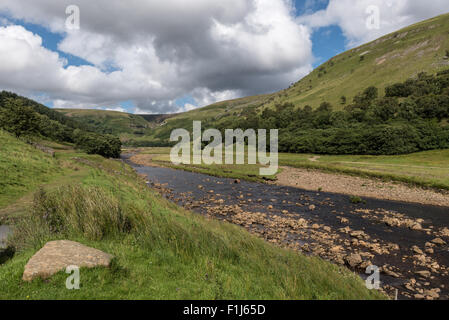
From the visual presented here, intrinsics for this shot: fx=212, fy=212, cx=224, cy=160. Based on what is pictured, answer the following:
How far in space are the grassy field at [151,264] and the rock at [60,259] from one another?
23cm

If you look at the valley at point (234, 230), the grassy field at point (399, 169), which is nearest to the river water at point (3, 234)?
the valley at point (234, 230)

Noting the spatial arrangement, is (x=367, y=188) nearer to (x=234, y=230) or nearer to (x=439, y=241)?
(x=439, y=241)

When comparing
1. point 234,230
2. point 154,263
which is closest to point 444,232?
point 234,230

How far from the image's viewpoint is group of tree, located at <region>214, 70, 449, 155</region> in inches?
2549

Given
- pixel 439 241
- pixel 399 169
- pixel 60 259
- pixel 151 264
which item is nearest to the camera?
pixel 60 259

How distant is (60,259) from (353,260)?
51.7 ft

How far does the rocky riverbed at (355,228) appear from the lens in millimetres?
12836

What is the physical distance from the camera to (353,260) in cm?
1387

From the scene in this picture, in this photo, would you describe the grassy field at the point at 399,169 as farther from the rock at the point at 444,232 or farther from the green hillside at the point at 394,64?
the green hillside at the point at 394,64

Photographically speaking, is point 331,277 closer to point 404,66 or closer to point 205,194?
point 205,194

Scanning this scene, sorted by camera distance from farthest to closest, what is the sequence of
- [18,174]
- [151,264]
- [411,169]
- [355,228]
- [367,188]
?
[411,169] < [367,188] < [18,174] < [355,228] < [151,264]

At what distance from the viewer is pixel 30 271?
5906 millimetres

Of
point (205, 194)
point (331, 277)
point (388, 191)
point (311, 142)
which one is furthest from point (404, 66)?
point (331, 277)

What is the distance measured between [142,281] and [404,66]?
19457 centimetres
